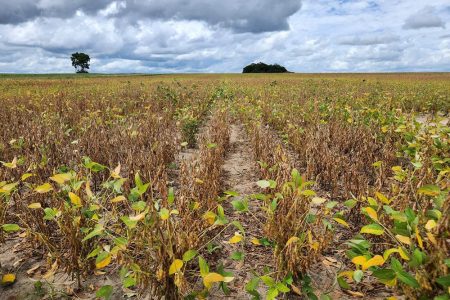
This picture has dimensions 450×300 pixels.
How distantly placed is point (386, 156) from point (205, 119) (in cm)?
611

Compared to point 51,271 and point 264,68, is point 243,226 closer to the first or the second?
point 51,271

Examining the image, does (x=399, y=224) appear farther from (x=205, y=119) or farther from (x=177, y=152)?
(x=205, y=119)

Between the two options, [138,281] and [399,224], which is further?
[138,281]

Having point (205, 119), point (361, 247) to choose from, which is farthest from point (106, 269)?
point (205, 119)

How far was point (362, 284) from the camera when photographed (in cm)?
228

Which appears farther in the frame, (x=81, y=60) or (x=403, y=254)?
(x=81, y=60)

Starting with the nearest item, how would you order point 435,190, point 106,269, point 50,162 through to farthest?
point 435,190
point 106,269
point 50,162

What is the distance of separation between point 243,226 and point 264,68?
7848cm

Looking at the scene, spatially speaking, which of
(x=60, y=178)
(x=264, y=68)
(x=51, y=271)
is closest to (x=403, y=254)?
(x=60, y=178)

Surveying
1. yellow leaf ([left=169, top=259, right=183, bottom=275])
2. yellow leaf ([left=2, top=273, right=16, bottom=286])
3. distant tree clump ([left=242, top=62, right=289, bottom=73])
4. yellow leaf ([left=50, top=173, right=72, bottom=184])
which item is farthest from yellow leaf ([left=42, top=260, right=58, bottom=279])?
distant tree clump ([left=242, top=62, right=289, bottom=73])

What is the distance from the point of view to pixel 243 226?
305 centimetres

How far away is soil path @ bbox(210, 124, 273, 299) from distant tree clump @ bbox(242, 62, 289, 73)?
7427cm

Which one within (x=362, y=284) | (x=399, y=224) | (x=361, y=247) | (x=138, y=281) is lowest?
(x=362, y=284)

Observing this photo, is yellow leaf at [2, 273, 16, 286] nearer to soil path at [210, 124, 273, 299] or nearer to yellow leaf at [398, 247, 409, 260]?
soil path at [210, 124, 273, 299]
